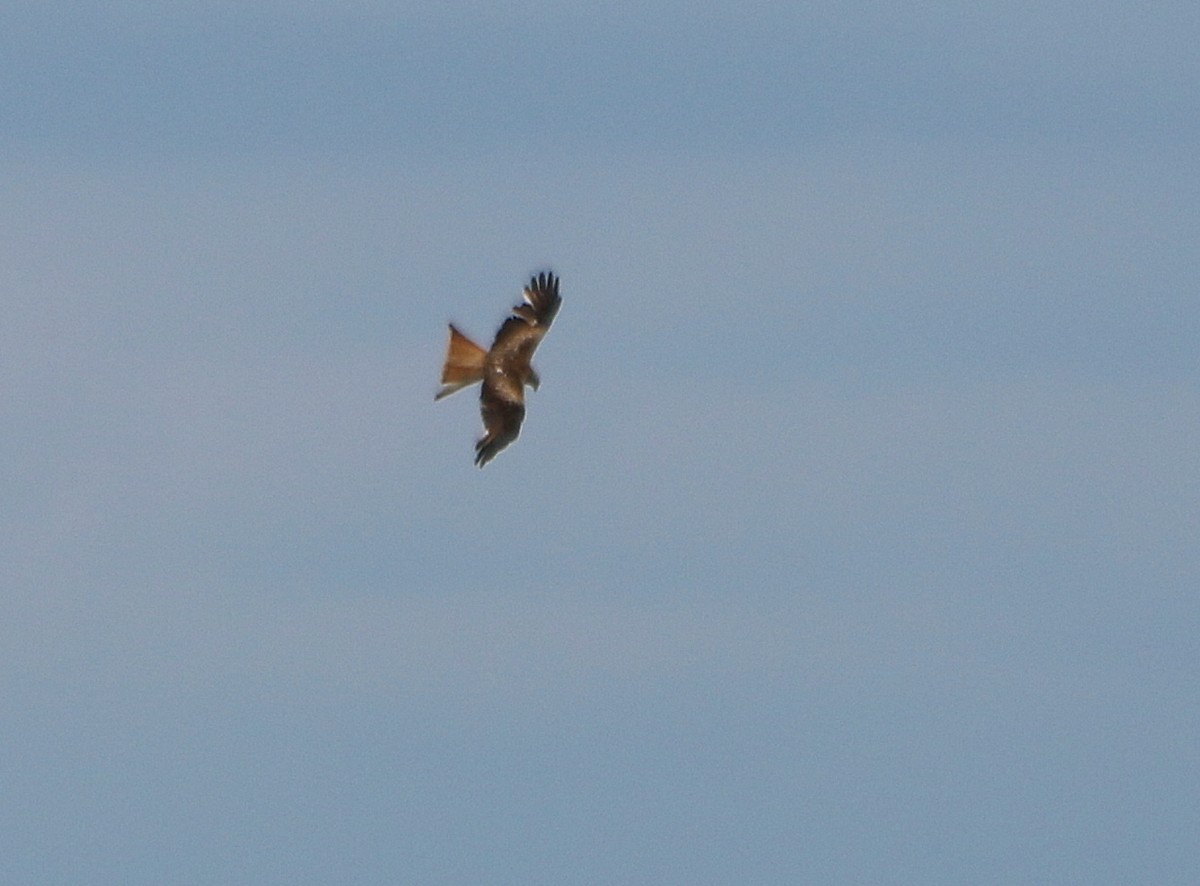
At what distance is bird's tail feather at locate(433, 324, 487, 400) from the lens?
192 ft

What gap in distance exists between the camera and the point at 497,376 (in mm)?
58750

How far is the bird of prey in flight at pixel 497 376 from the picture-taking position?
58344 millimetres

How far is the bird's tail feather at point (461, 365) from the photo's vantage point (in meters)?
58.4

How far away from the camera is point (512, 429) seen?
2301 inches

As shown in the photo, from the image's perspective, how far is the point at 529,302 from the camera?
197ft

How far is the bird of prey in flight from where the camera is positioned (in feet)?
191

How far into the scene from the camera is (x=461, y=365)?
58.4 m

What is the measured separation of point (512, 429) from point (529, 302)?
2.99 meters

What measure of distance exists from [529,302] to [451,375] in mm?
2646

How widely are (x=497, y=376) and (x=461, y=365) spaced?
747 mm

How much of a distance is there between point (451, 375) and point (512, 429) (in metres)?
1.49

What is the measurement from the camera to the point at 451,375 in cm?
5844
